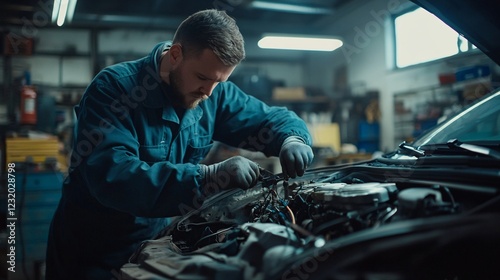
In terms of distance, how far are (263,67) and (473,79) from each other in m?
5.28

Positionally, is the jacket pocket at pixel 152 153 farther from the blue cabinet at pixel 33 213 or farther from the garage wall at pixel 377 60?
the garage wall at pixel 377 60

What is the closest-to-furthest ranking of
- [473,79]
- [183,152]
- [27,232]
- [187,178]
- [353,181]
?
[187,178] → [353,181] → [183,152] → [27,232] → [473,79]

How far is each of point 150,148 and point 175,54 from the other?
15.5 inches

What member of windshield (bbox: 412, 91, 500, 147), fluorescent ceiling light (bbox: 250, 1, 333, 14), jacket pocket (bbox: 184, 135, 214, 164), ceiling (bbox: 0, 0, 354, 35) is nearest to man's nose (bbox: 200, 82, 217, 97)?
jacket pocket (bbox: 184, 135, 214, 164)

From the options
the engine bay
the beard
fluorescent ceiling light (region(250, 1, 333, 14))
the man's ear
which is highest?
fluorescent ceiling light (region(250, 1, 333, 14))

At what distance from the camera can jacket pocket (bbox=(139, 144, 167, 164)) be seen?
1605mm

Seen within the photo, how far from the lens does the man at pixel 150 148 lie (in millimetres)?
1291

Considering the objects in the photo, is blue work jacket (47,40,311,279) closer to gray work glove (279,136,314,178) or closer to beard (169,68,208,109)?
beard (169,68,208,109)

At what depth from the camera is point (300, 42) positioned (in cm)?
716

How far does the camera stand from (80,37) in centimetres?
800

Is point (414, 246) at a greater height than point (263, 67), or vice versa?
point (263, 67)

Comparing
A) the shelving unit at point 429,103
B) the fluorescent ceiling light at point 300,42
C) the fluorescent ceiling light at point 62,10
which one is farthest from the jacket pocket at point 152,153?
the fluorescent ceiling light at point 300,42

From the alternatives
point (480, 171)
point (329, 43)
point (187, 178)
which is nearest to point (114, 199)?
point (187, 178)

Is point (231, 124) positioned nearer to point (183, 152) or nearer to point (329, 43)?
point (183, 152)
